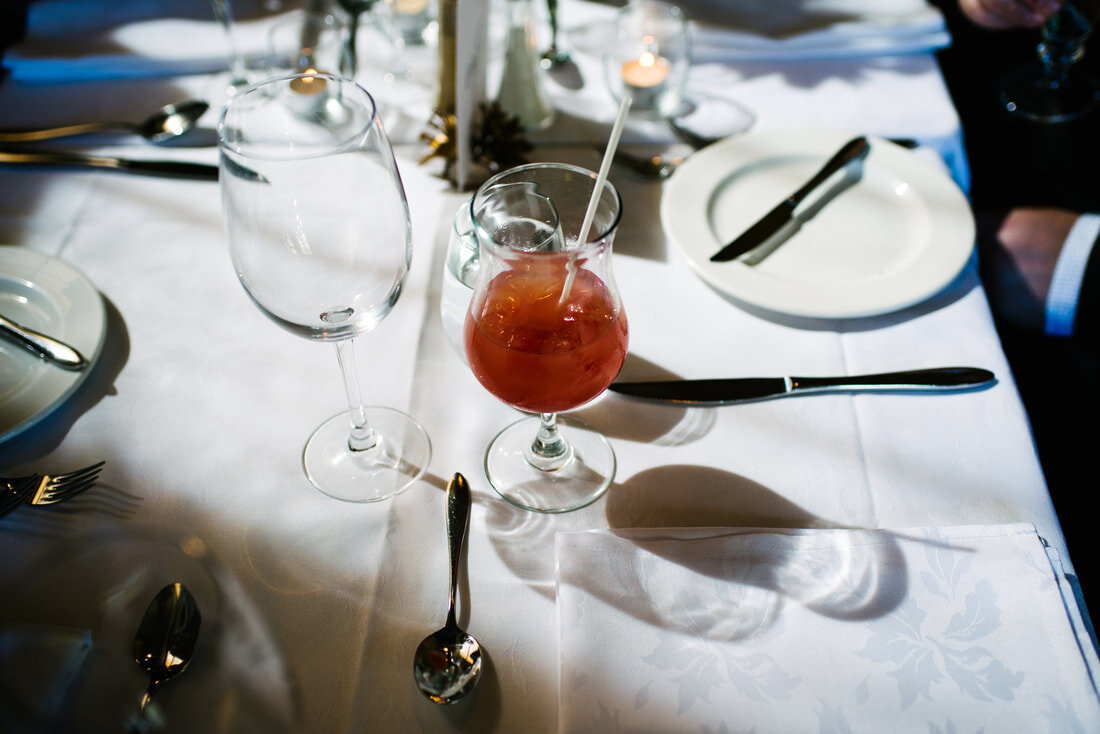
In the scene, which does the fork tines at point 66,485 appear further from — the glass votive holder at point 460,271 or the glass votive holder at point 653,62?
the glass votive holder at point 653,62

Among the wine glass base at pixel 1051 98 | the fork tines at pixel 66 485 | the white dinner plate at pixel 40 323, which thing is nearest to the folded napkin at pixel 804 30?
the wine glass base at pixel 1051 98

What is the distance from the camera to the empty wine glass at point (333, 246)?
1.91 feet

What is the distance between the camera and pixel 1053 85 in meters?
1.68

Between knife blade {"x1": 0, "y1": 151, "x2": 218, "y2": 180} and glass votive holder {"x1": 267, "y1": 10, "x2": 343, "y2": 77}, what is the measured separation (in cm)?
23

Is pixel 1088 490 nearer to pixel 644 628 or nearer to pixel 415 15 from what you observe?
pixel 644 628

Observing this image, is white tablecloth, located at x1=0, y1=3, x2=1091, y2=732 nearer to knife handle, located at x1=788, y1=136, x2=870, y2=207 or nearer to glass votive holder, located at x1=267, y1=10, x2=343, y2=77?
knife handle, located at x1=788, y1=136, x2=870, y2=207

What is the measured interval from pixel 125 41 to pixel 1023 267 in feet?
4.55

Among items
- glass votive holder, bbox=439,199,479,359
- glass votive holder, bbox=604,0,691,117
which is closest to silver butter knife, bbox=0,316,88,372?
glass votive holder, bbox=439,199,479,359

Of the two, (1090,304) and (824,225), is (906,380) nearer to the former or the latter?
(824,225)

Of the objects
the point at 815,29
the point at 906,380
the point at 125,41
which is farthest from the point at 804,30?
the point at 125,41

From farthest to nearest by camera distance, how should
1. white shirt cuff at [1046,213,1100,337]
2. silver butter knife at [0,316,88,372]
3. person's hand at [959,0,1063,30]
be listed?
1. person's hand at [959,0,1063,30]
2. white shirt cuff at [1046,213,1100,337]
3. silver butter knife at [0,316,88,372]

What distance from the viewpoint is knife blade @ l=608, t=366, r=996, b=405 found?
31.2 inches

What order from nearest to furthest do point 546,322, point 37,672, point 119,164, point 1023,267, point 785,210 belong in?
point 37,672, point 546,322, point 785,210, point 119,164, point 1023,267

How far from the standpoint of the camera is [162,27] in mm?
1270
